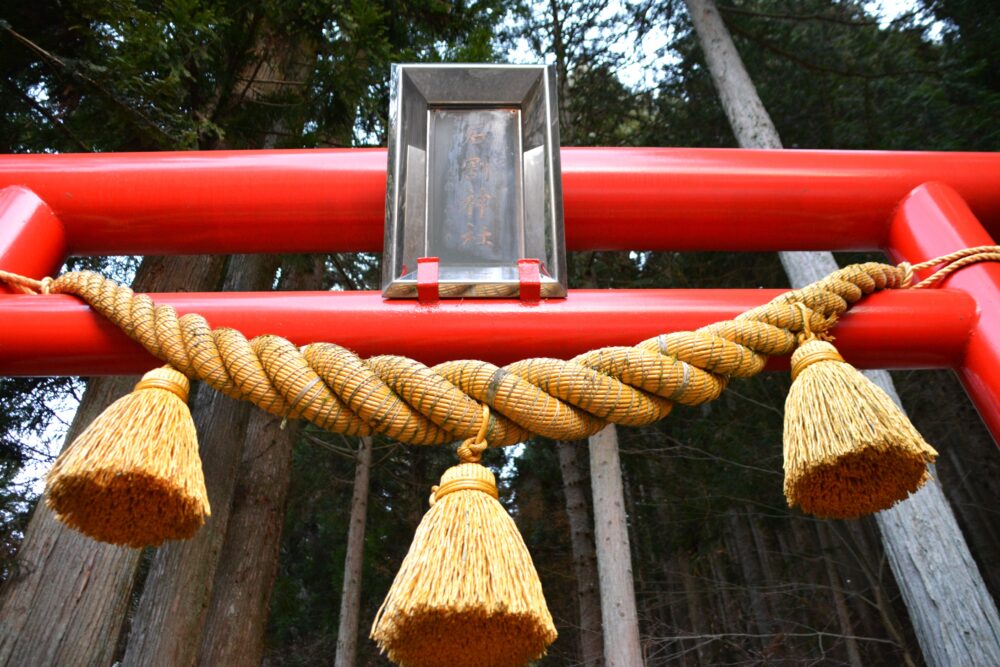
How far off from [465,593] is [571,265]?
7532mm

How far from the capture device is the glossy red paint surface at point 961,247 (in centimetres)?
161

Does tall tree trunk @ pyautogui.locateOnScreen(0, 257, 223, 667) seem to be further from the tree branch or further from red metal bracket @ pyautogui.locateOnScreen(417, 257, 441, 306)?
red metal bracket @ pyautogui.locateOnScreen(417, 257, 441, 306)

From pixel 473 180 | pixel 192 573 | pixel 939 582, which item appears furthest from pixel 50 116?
pixel 939 582

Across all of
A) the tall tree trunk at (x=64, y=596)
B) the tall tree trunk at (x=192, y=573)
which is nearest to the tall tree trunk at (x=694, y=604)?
the tall tree trunk at (x=192, y=573)

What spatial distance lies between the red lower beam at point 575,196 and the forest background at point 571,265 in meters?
1.46

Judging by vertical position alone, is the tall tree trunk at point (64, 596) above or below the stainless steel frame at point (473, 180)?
below

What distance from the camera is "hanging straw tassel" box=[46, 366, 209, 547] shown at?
45.6 inches

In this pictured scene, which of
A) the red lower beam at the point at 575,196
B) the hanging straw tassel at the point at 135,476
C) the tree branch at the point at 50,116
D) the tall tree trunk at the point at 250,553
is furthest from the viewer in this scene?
the tall tree trunk at the point at 250,553

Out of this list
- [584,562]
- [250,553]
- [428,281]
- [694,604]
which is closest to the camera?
[428,281]

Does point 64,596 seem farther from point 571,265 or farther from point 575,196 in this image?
point 571,265

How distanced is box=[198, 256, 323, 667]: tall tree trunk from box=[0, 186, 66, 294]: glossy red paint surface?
321cm

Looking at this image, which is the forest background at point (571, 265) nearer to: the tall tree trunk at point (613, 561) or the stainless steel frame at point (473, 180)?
the tall tree trunk at point (613, 561)

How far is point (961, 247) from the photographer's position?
6.13 ft

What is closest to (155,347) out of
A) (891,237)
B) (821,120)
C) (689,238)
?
(689,238)
